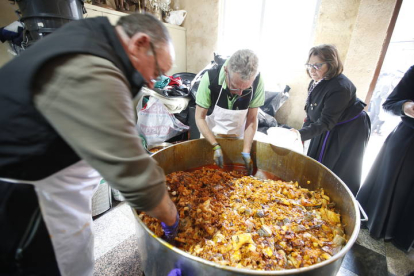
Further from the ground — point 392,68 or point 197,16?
point 197,16

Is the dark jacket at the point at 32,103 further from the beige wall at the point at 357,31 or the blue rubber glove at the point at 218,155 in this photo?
the beige wall at the point at 357,31

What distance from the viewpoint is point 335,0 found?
2.42 m

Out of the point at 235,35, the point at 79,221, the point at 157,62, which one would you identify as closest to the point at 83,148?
the point at 157,62

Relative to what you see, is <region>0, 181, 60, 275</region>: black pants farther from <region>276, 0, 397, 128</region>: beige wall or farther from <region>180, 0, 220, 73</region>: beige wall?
<region>180, 0, 220, 73</region>: beige wall

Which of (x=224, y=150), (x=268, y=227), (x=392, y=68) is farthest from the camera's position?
(x=392, y=68)

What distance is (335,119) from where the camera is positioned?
1.70m

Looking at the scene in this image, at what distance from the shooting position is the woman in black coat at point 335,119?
163 centimetres

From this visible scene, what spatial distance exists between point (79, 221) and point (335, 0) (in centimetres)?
338

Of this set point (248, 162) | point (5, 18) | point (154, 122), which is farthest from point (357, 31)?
point (5, 18)

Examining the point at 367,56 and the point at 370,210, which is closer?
the point at 370,210

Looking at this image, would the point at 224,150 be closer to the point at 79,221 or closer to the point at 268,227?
the point at 268,227

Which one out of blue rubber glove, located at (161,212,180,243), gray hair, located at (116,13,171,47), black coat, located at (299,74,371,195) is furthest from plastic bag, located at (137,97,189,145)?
gray hair, located at (116,13,171,47)

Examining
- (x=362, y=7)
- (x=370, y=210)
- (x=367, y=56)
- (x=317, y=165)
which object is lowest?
(x=370, y=210)

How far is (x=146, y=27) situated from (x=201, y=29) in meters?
3.42
